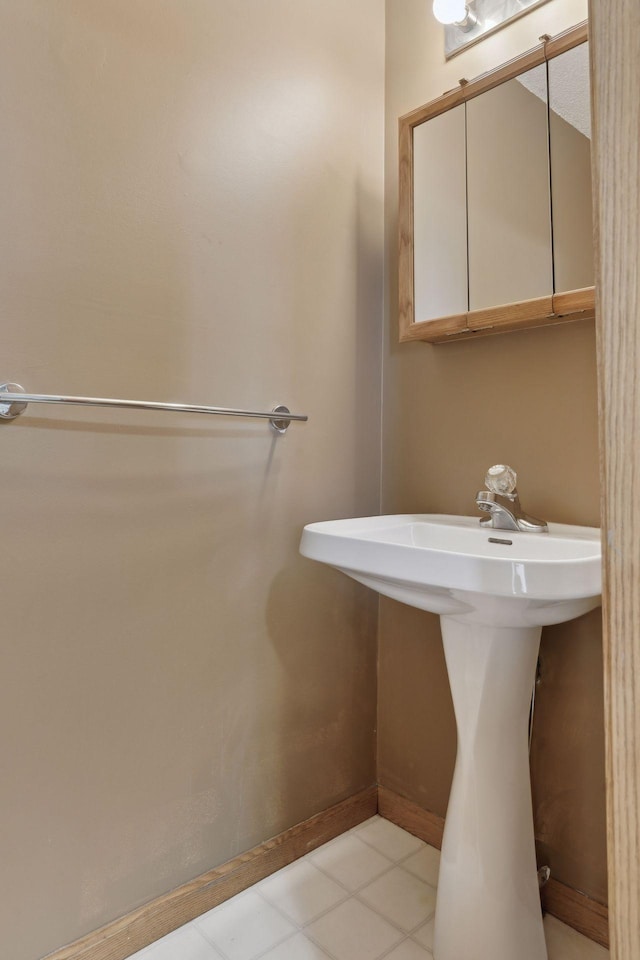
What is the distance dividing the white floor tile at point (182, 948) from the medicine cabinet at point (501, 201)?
141 cm

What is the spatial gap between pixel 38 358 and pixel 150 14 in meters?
0.74

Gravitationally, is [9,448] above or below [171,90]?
below

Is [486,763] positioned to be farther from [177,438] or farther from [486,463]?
[177,438]

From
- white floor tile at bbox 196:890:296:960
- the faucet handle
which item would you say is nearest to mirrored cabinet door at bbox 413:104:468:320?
the faucet handle

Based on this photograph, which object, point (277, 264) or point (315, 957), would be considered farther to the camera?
point (277, 264)

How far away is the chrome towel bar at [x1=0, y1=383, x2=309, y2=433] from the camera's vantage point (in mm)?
981

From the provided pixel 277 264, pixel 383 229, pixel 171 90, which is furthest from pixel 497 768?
pixel 171 90

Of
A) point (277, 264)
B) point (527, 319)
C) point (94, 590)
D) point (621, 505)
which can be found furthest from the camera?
point (277, 264)

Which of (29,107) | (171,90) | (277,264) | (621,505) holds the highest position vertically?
(171,90)

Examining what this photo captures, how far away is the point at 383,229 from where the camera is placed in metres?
1.65

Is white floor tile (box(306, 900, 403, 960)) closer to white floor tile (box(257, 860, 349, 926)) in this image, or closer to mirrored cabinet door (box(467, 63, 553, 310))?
white floor tile (box(257, 860, 349, 926))

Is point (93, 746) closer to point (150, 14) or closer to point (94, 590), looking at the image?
point (94, 590)

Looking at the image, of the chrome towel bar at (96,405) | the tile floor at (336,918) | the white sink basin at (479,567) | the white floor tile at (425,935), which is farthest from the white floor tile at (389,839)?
the chrome towel bar at (96,405)

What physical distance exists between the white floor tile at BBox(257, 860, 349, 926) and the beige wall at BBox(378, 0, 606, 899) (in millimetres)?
321
